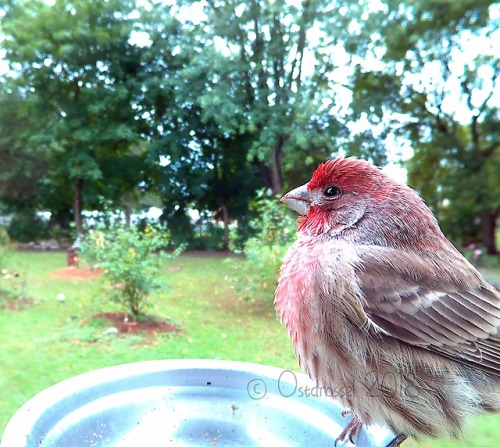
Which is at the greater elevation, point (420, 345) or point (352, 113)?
point (352, 113)

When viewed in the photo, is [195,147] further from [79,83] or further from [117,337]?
[117,337]

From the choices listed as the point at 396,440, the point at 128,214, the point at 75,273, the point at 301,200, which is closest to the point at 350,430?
the point at 396,440

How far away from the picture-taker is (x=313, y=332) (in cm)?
75

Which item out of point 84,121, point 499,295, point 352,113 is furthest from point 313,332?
point 84,121

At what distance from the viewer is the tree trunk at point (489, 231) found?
434 cm

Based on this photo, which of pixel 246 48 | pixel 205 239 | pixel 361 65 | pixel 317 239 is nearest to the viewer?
pixel 317 239

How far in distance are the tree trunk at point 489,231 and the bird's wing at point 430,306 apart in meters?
3.92

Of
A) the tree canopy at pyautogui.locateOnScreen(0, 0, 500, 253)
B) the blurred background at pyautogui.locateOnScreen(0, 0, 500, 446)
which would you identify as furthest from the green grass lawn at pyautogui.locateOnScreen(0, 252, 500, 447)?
the tree canopy at pyautogui.locateOnScreen(0, 0, 500, 253)

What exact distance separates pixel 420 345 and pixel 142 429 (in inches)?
22.0

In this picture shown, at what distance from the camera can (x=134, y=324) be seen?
2.88 m

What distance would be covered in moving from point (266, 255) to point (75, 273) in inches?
79.3

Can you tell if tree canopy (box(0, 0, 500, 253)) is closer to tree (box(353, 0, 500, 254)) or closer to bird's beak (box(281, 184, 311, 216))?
tree (box(353, 0, 500, 254))

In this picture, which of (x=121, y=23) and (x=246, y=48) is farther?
(x=121, y=23)

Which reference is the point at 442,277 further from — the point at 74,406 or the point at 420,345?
the point at 74,406
